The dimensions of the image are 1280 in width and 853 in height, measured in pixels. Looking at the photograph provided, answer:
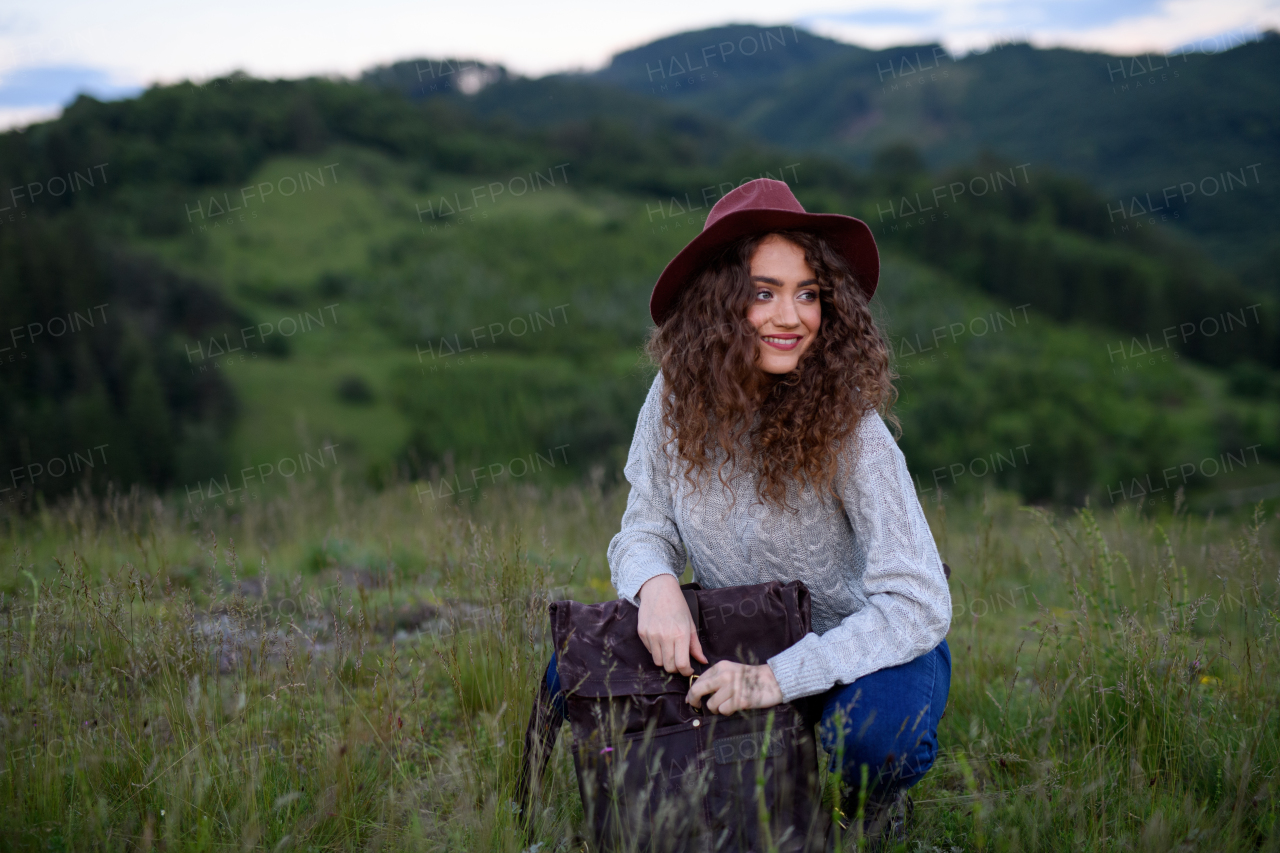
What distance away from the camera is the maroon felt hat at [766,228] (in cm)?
194

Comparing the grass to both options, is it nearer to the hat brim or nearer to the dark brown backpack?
the dark brown backpack

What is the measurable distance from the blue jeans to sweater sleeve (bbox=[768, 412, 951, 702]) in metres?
0.05

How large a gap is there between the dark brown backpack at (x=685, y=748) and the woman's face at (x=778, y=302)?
59cm

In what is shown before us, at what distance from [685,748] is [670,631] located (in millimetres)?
246

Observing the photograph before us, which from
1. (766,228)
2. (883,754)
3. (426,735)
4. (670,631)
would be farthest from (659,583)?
(426,735)

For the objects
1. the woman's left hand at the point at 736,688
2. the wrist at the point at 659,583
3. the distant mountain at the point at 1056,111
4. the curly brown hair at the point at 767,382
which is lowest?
the woman's left hand at the point at 736,688

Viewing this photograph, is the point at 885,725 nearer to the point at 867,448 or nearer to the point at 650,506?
the point at 867,448

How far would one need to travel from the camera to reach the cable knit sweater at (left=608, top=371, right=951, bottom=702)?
5.61 ft

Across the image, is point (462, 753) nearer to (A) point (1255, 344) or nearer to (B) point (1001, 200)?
(A) point (1255, 344)

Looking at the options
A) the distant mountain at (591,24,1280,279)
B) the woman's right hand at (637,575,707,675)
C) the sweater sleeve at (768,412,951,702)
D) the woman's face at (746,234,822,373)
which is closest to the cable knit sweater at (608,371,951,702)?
the sweater sleeve at (768,412,951,702)

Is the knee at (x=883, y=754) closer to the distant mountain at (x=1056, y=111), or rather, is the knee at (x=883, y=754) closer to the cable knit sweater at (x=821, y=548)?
the cable knit sweater at (x=821, y=548)

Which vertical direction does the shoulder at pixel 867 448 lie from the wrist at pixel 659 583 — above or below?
above

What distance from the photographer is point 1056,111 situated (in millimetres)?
115938

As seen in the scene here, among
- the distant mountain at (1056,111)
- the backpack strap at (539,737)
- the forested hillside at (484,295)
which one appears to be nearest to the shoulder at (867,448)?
the backpack strap at (539,737)
